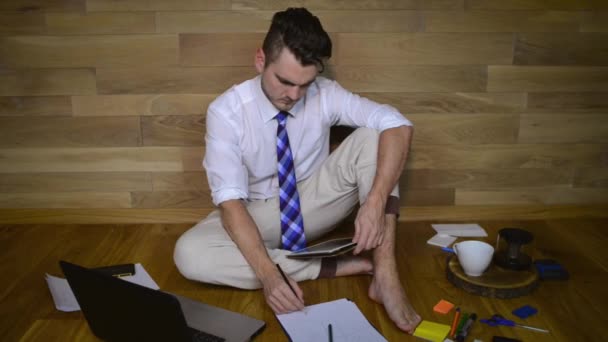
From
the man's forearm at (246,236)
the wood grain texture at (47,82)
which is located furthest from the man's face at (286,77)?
the wood grain texture at (47,82)

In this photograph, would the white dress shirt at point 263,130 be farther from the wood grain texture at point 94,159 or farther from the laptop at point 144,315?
the wood grain texture at point 94,159

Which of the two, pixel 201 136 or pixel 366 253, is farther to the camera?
pixel 201 136

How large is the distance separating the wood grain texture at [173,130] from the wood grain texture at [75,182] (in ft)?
0.55

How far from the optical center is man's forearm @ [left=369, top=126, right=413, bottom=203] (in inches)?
63.7

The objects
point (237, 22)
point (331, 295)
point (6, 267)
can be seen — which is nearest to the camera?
point (331, 295)

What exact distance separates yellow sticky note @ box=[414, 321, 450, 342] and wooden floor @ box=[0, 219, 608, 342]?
1.7 inches

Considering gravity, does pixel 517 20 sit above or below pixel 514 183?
above

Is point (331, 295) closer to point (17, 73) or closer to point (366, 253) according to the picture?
point (366, 253)

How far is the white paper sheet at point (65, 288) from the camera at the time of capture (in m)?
1.61

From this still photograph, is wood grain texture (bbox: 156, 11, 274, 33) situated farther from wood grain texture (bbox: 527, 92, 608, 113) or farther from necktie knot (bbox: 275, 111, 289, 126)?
wood grain texture (bbox: 527, 92, 608, 113)

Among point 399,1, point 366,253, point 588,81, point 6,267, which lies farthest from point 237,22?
point 588,81

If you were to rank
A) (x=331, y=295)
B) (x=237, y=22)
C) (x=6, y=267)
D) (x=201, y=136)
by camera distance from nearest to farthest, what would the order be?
(x=331, y=295), (x=6, y=267), (x=237, y=22), (x=201, y=136)

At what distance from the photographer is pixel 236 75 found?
2.13 metres

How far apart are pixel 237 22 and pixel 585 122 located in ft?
5.09
